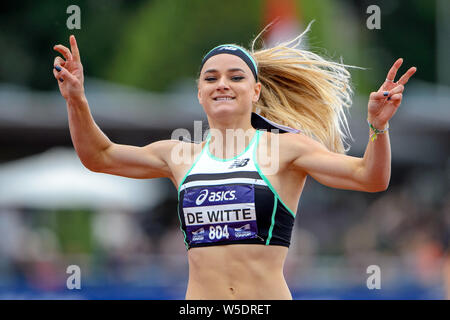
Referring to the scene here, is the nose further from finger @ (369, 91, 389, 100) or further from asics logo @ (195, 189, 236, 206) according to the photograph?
finger @ (369, 91, 389, 100)

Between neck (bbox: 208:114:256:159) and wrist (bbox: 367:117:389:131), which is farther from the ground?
neck (bbox: 208:114:256:159)

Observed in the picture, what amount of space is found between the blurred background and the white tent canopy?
40 millimetres

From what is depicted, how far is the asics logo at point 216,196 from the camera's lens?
5473 millimetres

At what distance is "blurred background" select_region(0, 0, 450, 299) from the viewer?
15.6 m

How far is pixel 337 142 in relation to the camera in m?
6.42

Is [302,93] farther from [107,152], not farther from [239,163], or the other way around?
[107,152]

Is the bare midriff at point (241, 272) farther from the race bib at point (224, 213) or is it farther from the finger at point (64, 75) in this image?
the finger at point (64, 75)

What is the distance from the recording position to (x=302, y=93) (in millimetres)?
6609

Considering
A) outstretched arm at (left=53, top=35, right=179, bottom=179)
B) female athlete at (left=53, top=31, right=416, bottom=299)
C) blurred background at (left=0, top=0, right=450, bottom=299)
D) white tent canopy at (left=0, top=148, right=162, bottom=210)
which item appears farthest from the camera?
white tent canopy at (left=0, top=148, right=162, bottom=210)

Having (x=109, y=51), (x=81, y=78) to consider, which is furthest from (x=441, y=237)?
(x=109, y=51)

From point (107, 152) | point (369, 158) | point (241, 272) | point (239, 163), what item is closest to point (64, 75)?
point (107, 152)

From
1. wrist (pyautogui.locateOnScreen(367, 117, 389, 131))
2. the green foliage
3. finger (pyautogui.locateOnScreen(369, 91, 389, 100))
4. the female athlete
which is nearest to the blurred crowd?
the green foliage

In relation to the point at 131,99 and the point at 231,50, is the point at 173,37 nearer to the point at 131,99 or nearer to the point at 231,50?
the point at 131,99

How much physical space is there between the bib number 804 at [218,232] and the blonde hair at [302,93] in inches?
49.9
